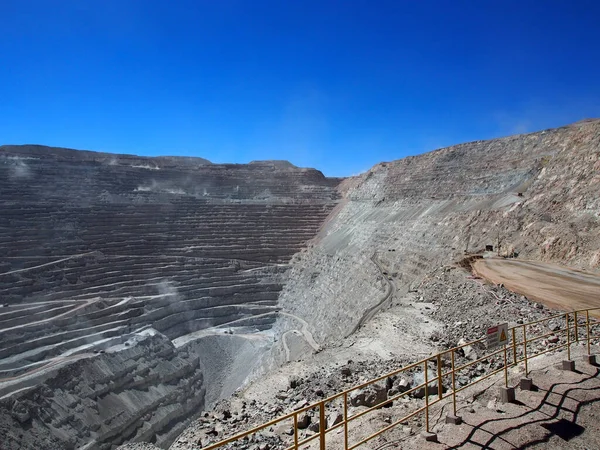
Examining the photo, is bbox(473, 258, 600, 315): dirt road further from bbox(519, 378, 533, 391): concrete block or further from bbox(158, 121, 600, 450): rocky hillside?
bbox(519, 378, 533, 391): concrete block

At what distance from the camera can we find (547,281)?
1638 centimetres

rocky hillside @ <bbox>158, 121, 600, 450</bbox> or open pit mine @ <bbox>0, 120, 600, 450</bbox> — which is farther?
open pit mine @ <bbox>0, 120, 600, 450</bbox>

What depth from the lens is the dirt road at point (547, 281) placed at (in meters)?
13.8

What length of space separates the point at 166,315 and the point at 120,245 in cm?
1166

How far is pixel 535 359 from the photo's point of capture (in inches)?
353

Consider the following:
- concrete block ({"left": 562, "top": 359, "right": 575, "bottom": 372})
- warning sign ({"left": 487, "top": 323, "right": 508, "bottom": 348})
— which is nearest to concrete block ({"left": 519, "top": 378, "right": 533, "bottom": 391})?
warning sign ({"left": 487, "top": 323, "right": 508, "bottom": 348})

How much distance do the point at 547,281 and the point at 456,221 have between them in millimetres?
12171

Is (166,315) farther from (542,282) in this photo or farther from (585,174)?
(585,174)

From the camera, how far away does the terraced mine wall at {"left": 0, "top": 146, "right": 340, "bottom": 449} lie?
1700cm

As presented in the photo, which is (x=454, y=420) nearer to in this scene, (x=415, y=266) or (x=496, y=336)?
(x=496, y=336)

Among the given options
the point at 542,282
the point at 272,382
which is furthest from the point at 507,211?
the point at 272,382

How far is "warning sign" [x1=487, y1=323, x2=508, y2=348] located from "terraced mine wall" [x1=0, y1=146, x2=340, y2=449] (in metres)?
15.0

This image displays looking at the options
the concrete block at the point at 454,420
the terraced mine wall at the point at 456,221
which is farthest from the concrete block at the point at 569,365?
the terraced mine wall at the point at 456,221

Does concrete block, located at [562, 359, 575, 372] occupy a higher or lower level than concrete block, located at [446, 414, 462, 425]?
higher
